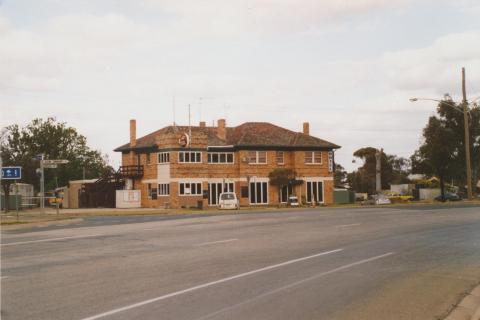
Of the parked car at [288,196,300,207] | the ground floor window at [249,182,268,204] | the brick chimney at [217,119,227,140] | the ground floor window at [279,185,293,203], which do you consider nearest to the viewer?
the parked car at [288,196,300,207]

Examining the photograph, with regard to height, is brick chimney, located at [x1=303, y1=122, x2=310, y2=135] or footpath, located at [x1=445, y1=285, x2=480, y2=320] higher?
brick chimney, located at [x1=303, y1=122, x2=310, y2=135]

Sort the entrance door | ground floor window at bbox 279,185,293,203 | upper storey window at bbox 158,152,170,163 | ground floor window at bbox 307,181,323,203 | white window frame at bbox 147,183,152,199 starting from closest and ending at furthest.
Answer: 1. upper storey window at bbox 158,152,170,163
2. the entrance door
3. white window frame at bbox 147,183,152,199
4. ground floor window at bbox 279,185,293,203
5. ground floor window at bbox 307,181,323,203

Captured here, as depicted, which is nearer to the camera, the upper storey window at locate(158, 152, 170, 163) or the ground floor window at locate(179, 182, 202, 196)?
the ground floor window at locate(179, 182, 202, 196)

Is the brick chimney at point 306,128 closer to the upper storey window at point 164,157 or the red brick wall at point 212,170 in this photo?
the red brick wall at point 212,170

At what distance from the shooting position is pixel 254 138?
65062 millimetres

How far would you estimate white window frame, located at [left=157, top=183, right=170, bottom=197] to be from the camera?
200 ft

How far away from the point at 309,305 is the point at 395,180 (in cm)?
10798

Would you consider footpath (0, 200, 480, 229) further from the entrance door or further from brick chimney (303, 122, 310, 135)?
brick chimney (303, 122, 310, 135)

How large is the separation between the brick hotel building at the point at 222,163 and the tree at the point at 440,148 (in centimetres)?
1215

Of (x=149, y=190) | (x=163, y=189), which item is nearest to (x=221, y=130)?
(x=163, y=189)

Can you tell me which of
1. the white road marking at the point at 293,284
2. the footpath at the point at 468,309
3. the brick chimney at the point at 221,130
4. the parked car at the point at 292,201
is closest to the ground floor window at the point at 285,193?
the parked car at the point at 292,201

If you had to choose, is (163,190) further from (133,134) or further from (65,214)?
(65,214)

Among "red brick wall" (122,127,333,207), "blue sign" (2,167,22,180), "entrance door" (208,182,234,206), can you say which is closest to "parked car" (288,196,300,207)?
"red brick wall" (122,127,333,207)

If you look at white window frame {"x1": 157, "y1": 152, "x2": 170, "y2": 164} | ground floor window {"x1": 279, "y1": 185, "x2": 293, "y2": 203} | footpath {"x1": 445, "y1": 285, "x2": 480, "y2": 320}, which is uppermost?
white window frame {"x1": 157, "y1": 152, "x2": 170, "y2": 164}
